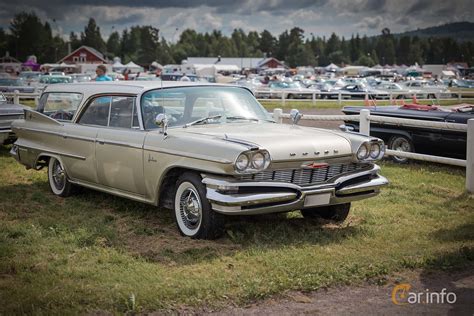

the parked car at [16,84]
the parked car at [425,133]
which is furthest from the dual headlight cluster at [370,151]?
the parked car at [16,84]

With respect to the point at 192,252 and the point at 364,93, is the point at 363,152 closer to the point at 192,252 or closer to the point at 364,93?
the point at 192,252

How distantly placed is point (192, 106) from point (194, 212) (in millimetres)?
1353

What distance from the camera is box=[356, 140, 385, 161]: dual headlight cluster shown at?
648 centimetres

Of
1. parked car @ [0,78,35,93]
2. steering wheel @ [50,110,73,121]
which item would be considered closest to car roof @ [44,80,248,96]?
steering wheel @ [50,110,73,121]

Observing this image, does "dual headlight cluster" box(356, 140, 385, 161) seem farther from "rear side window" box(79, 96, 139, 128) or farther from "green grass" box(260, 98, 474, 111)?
"green grass" box(260, 98, 474, 111)

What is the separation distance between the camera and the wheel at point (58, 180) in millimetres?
8224

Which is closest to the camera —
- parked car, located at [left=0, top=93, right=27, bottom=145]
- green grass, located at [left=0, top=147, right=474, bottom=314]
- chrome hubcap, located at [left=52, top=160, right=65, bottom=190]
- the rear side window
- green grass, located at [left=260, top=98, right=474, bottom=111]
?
green grass, located at [left=0, top=147, right=474, bottom=314]

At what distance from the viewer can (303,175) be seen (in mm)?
6086

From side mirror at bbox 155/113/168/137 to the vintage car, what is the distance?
0.01 metres

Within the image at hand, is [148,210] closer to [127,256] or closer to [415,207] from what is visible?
[127,256]

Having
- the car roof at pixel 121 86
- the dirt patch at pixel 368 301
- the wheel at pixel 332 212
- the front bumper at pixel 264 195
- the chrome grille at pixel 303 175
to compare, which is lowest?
the dirt patch at pixel 368 301

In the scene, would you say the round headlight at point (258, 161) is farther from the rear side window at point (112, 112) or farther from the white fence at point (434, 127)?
the white fence at point (434, 127)

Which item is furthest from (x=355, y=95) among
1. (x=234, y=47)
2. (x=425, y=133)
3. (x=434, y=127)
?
(x=234, y=47)

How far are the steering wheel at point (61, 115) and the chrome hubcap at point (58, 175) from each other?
0.60 meters
